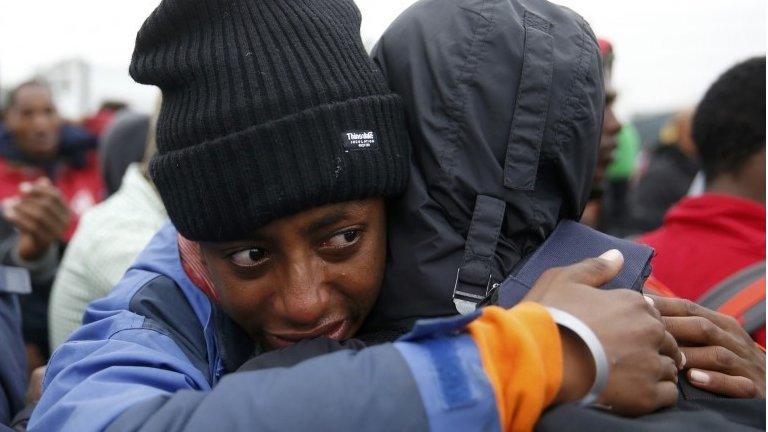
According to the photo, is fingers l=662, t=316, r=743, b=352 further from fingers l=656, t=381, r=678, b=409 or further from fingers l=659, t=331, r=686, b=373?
fingers l=656, t=381, r=678, b=409

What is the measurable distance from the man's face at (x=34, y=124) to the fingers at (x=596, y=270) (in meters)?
5.44

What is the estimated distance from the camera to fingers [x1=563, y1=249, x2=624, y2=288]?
4.44 feet

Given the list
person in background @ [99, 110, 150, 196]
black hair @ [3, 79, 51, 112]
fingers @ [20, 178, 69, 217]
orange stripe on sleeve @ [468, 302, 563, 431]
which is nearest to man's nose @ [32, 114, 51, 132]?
black hair @ [3, 79, 51, 112]

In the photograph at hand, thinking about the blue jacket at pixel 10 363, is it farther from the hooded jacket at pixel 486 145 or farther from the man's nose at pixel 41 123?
the man's nose at pixel 41 123

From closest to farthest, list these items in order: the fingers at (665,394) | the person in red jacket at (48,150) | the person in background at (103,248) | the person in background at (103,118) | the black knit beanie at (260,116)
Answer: the fingers at (665,394) → the black knit beanie at (260,116) → the person in background at (103,248) → the person in red jacket at (48,150) → the person in background at (103,118)

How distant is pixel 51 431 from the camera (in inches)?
52.4

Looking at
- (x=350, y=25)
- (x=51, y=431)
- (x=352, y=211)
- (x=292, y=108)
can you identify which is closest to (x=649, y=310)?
(x=352, y=211)

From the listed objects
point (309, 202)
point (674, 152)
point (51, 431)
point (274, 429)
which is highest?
point (309, 202)

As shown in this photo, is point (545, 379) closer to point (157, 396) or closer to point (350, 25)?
point (157, 396)

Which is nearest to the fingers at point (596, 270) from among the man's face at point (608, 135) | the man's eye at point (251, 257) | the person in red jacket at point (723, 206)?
the man's eye at point (251, 257)

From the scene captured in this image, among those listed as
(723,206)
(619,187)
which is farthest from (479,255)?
(619,187)

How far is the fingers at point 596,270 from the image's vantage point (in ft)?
4.44

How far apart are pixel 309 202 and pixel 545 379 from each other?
573 millimetres

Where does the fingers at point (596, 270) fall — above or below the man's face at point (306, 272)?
above
